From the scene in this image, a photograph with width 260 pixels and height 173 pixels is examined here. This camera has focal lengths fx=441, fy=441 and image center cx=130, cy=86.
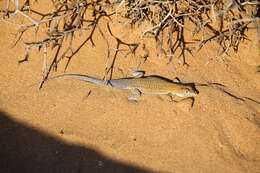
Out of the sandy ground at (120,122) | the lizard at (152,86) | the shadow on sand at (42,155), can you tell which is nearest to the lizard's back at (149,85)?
the lizard at (152,86)

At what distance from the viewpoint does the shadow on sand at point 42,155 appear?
14.2ft

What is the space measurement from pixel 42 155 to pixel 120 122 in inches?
36.2

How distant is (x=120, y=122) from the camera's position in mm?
4820

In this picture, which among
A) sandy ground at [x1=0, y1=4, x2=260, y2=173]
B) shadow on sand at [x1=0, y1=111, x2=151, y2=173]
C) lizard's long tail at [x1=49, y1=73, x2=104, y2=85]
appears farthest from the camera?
lizard's long tail at [x1=49, y1=73, x2=104, y2=85]

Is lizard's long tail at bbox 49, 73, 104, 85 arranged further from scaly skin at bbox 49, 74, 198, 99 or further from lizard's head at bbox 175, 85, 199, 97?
lizard's head at bbox 175, 85, 199, 97

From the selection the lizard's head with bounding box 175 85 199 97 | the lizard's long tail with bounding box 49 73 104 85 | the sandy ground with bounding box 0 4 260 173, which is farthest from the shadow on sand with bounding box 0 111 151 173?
the lizard's head with bounding box 175 85 199 97

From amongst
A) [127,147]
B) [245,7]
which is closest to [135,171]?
[127,147]

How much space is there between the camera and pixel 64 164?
4402mm

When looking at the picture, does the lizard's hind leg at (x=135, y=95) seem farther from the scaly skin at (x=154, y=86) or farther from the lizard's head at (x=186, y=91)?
the lizard's head at (x=186, y=91)

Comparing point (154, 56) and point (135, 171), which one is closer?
point (135, 171)

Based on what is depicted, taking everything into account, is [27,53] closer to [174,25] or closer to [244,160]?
[174,25]

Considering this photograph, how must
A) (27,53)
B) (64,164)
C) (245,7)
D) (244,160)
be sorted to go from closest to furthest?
1. (64,164)
2. (244,160)
3. (27,53)
4. (245,7)

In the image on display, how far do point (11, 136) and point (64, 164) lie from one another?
63 centimetres

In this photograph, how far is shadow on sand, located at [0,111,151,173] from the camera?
14.2ft
